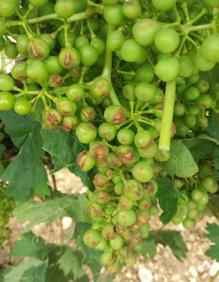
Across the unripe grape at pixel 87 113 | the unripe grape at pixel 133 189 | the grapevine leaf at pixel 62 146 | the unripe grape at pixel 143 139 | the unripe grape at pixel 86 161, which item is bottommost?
the grapevine leaf at pixel 62 146

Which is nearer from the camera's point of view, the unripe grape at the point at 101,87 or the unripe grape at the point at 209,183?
the unripe grape at the point at 101,87

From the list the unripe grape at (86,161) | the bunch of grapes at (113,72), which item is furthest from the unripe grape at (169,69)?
the unripe grape at (86,161)

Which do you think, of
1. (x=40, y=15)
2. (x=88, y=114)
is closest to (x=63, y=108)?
(x=88, y=114)

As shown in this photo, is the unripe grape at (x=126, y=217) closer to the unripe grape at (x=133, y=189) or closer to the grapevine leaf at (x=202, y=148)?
the unripe grape at (x=133, y=189)

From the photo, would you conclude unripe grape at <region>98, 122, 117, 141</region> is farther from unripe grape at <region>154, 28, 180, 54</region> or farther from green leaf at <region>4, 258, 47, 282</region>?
green leaf at <region>4, 258, 47, 282</region>

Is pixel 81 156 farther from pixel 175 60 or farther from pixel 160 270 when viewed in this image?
pixel 160 270

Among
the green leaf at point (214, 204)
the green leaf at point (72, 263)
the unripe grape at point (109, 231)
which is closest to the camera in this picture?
the unripe grape at point (109, 231)
